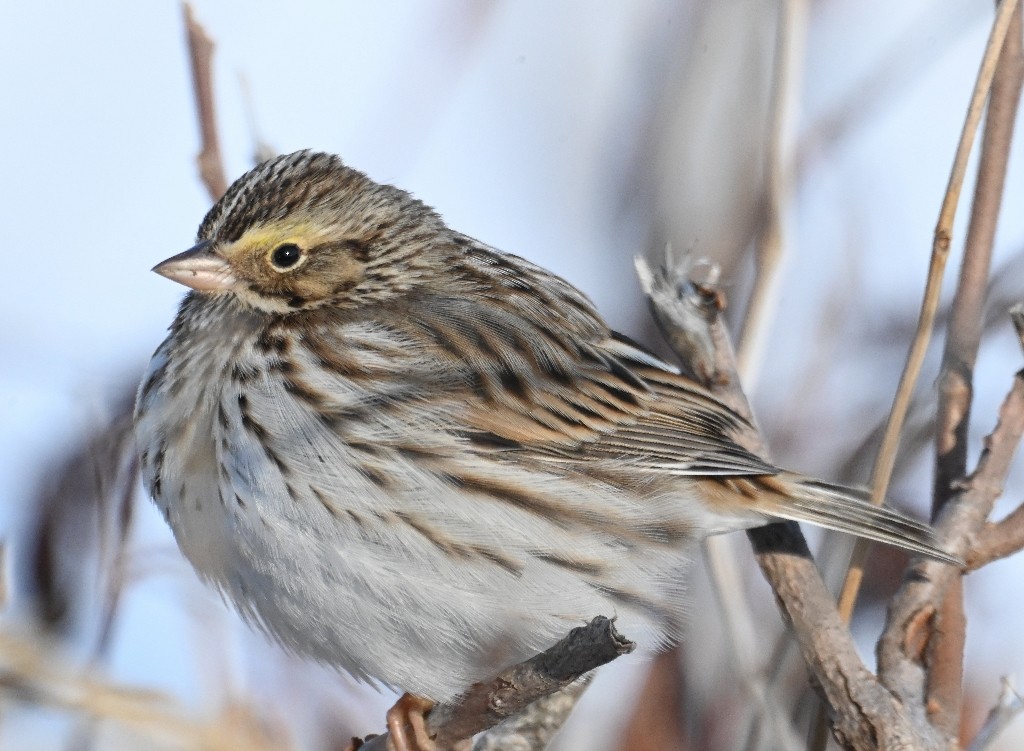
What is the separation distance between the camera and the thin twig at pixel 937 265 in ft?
8.83

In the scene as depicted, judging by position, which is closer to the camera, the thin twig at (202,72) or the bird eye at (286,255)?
the thin twig at (202,72)

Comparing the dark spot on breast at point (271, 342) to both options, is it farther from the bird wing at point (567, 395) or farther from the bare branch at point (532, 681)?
the bare branch at point (532, 681)

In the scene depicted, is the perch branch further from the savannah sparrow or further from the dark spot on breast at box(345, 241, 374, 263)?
the dark spot on breast at box(345, 241, 374, 263)

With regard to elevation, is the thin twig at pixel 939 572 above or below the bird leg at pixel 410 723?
above

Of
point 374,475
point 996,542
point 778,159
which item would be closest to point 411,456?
point 374,475

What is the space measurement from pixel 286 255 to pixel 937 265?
1.60 m

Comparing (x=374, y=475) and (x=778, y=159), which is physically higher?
(x=778, y=159)

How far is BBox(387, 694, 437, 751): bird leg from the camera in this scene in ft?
10.1

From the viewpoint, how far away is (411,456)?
3000 mm

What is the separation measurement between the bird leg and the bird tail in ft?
3.21

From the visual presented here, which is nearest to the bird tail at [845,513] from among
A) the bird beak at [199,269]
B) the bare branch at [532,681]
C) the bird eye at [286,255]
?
the bare branch at [532,681]

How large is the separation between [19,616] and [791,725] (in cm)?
185

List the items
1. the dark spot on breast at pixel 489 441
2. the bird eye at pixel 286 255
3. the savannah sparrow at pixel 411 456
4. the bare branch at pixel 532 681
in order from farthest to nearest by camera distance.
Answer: the bird eye at pixel 286 255 → the dark spot on breast at pixel 489 441 → the savannah sparrow at pixel 411 456 → the bare branch at pixel 532 681

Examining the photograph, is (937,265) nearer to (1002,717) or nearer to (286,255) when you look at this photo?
(1002,717)
